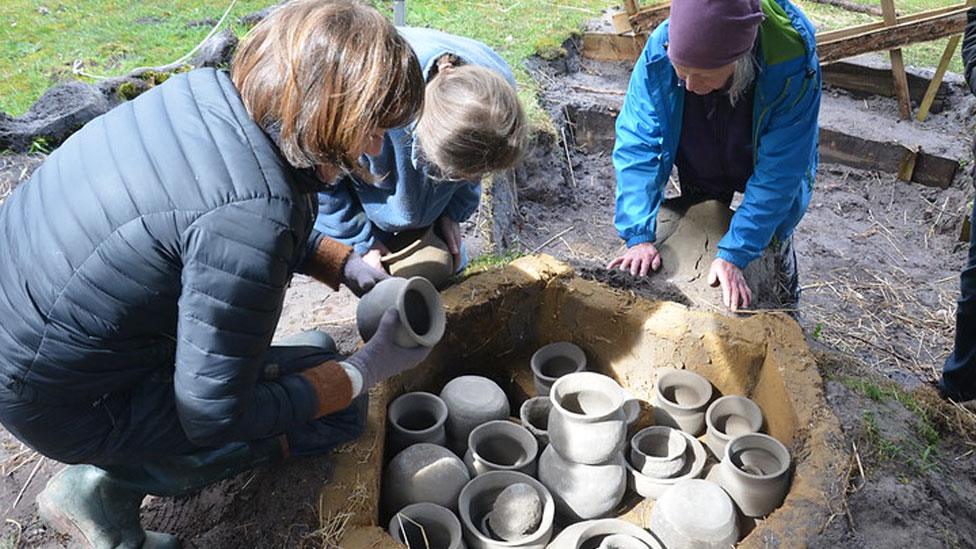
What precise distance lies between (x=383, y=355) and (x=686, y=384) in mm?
1580

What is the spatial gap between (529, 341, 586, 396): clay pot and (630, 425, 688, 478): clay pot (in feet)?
1.56

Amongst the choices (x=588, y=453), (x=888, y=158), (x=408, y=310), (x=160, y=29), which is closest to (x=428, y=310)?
(x=408, y=310)

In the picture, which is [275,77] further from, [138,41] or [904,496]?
[138,41]

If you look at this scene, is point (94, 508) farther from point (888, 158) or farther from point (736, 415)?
point (888, 158)

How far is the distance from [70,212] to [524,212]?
4418 millimetres

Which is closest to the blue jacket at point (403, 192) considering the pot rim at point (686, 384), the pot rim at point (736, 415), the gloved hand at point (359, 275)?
the gloved hand at point (359, 275)

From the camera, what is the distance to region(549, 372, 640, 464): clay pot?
2.98 metres

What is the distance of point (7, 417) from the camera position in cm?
220

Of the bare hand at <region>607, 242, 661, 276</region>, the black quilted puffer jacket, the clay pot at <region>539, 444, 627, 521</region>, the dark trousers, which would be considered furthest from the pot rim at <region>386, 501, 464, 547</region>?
the dark trousers

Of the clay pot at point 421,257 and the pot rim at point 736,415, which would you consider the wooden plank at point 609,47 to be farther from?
the pot rim at point 736,415

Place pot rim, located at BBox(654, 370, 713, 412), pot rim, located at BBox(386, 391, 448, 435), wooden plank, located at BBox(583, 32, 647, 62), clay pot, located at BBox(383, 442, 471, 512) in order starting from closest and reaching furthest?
1. clay pot, located at BBox(383, 442, 471, 512)
2. pot rim, located at BBox(386, 391, 448, 435)
3. pot rim, located at BBox(654, 370, 713, 412)
4. wooden plank, located at BBox(583, 32, 647, 62)

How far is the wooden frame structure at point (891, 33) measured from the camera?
6.68m

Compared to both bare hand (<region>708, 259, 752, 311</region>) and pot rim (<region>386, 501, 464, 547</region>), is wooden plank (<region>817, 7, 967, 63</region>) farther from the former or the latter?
pot rim (<region>386, 501, 464, 547</region>)

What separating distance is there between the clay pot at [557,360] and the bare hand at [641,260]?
49 centimetres
